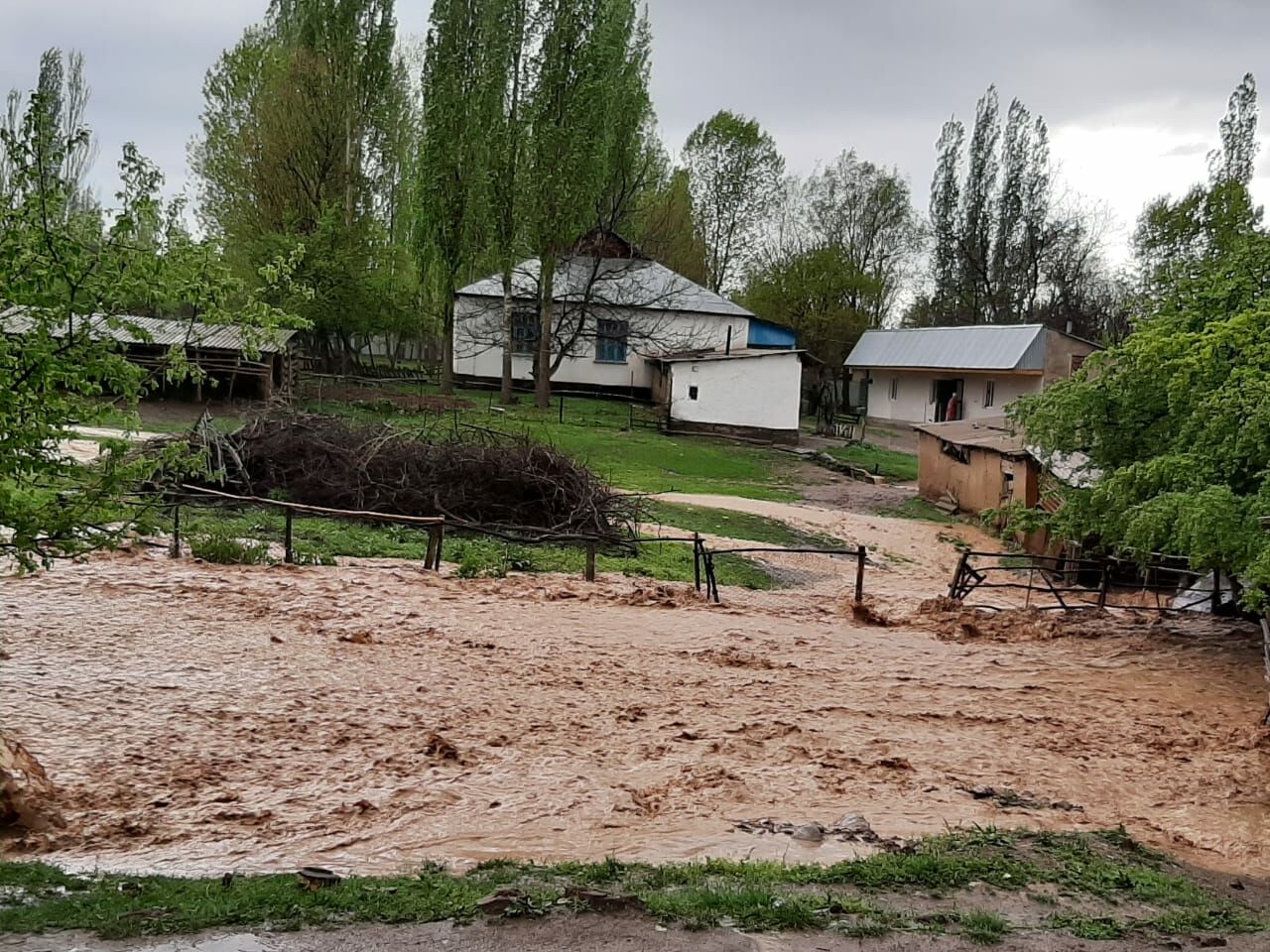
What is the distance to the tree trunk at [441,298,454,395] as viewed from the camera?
145ft

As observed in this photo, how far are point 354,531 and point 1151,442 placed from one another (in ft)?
43.4

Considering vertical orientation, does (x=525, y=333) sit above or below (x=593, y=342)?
above

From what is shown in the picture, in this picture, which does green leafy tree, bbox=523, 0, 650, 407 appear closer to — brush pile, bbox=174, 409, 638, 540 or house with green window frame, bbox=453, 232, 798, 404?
house with green window frame, bbox=453, 232, 798, 404

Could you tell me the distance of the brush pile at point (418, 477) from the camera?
22125 millimetres

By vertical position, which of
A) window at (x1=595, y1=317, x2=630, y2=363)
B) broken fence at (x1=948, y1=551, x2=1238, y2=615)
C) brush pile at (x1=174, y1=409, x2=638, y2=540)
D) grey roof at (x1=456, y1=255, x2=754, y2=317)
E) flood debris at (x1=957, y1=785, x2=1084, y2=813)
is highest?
grey roof at (x1=456, y1=255, x2=754, y2=317)

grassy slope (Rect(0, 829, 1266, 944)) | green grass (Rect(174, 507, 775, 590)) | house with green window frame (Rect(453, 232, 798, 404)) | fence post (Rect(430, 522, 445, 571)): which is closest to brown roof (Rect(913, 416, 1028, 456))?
green grass (Rect(174, 507, 775, 590))

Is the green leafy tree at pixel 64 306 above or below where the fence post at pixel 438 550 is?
above

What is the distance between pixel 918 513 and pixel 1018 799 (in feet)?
71.2

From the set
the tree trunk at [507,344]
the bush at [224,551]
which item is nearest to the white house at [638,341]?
the tree trunk at [507,344]

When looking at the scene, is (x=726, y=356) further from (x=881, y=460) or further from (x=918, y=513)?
(x=918, y=513)

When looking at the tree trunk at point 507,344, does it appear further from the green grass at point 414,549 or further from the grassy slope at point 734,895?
the grassy slope at point 734,895

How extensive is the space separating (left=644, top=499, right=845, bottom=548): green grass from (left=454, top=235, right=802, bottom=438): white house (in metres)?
15.4

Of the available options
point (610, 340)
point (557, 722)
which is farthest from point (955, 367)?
point (557, 722)

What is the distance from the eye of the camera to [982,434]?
31.0 meters
